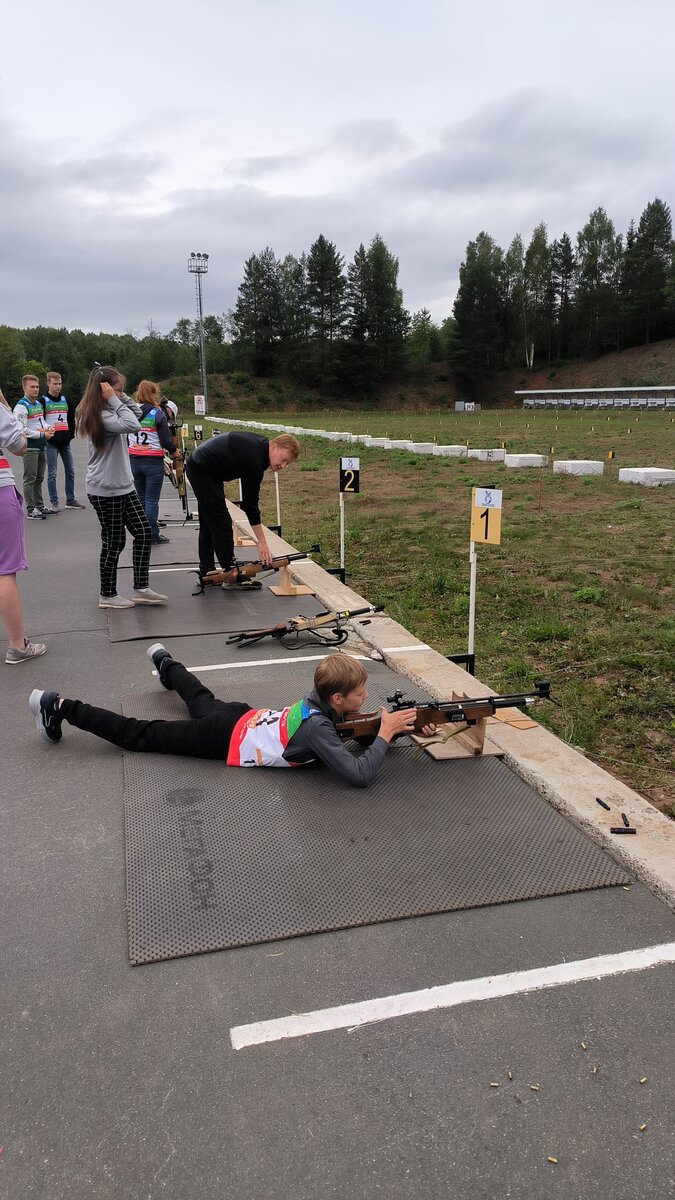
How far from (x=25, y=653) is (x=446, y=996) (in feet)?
13.8

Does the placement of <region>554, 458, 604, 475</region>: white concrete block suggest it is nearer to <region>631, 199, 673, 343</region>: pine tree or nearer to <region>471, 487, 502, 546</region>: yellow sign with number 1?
<region>471, 487, 502, 546</region>: yellow sign with number 1

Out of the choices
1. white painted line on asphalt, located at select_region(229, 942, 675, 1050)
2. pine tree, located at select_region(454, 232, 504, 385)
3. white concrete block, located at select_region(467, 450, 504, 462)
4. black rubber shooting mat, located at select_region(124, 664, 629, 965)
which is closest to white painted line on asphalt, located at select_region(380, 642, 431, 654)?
black rubber shooting mat, located at select_region(124, 664, 629, 965)

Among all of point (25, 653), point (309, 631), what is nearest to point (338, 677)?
point (309, 631)

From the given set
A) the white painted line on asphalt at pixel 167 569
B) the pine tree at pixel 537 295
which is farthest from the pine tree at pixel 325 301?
the white painted line on asphalt at pixel 167 569

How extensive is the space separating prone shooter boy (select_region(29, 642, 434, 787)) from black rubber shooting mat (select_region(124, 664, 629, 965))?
10 centimetres

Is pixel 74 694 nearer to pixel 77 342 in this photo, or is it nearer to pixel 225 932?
pixel 225 932

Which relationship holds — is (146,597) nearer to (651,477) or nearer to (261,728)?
(261,728)

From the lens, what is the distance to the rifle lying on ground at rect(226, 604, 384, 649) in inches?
235

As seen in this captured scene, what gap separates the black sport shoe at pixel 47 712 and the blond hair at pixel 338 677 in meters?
1.51

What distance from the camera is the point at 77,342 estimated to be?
117 meters

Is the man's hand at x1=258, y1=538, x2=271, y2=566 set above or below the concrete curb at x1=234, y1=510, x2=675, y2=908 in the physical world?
above

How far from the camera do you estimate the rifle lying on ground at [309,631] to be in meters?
5.96

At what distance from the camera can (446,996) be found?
7.81ft

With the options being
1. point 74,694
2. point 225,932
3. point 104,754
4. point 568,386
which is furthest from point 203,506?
point 568,386
